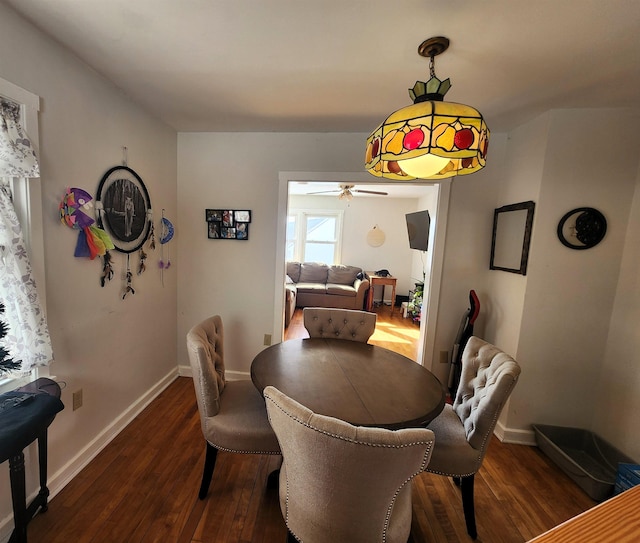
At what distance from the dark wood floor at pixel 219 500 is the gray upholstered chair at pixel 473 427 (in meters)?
0.26

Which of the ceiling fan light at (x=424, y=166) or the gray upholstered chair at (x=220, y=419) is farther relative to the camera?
the gray upholstered chair at (x=220, y=419)

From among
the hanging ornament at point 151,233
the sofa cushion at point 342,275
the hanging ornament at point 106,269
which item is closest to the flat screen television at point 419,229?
the sofa cushion at point 342,275

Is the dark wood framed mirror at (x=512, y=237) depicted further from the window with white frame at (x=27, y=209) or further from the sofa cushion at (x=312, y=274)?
the sofa cushion at (x=312, y=274)

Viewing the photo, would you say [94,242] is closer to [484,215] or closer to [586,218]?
[484,215]

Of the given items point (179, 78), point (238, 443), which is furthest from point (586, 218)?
point (179, 78)

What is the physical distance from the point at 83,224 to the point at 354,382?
177 cm

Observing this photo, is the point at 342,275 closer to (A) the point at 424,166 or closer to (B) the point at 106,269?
(B) the point at 106,269

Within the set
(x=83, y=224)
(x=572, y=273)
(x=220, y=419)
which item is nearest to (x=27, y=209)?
(x=83, y=224)

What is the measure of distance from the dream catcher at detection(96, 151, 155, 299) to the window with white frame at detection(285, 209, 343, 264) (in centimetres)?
433

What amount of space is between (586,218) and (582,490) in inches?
69.1

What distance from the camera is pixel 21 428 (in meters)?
1.08

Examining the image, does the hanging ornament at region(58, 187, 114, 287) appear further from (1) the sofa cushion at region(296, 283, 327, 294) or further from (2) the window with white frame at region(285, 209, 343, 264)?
(2) the window with white frame at region(285, 209, 343, 264)

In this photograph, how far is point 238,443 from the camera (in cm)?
143

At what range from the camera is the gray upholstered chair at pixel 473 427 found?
1.33m
